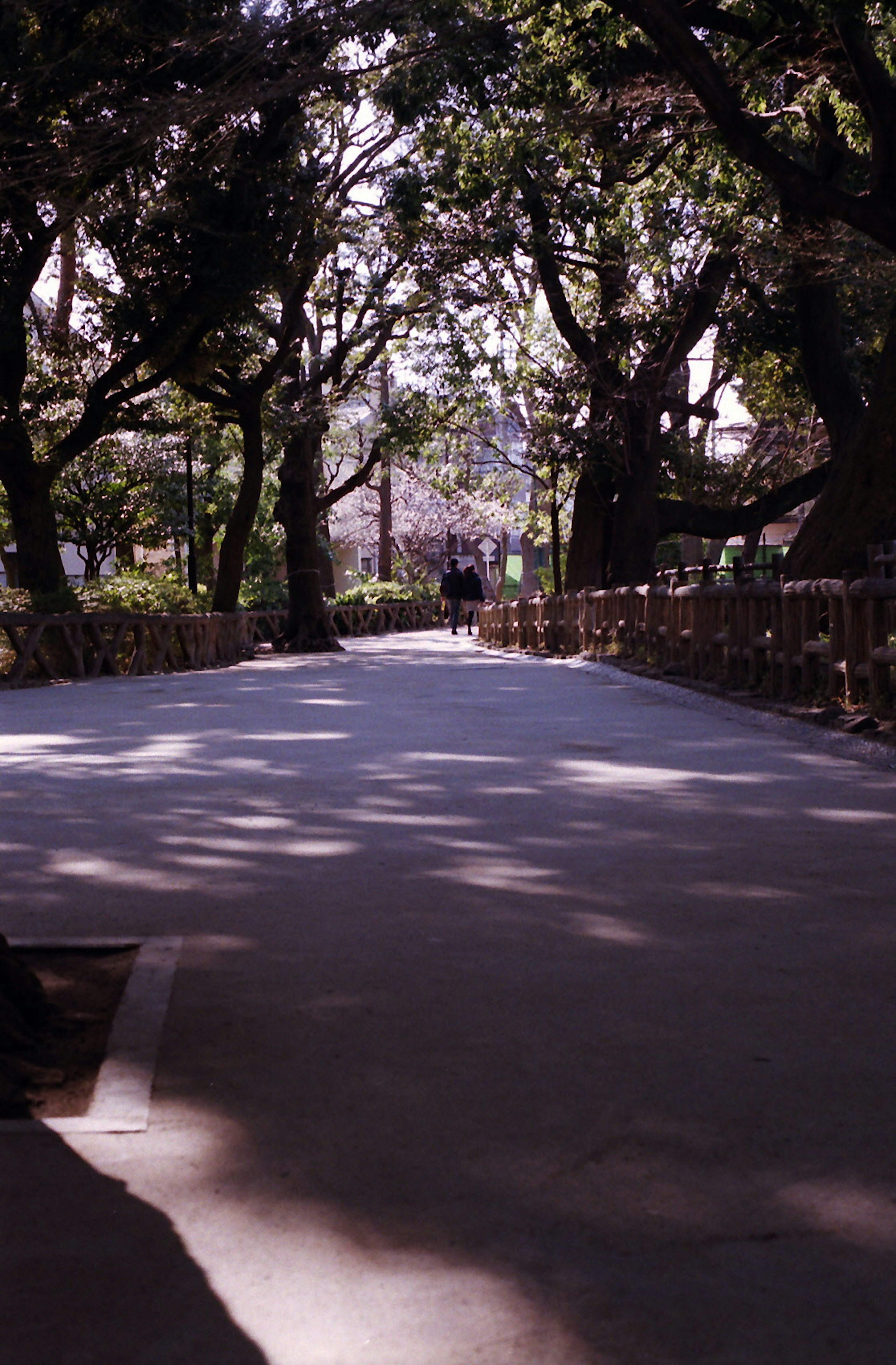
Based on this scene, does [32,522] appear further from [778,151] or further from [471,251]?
[778,151]

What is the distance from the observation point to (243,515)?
1176 inches

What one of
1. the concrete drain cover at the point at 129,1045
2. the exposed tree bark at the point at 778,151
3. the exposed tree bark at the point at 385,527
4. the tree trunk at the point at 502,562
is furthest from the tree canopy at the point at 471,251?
the tree trunk at the point at 502,562

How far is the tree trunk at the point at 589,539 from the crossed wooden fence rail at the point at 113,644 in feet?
21.6

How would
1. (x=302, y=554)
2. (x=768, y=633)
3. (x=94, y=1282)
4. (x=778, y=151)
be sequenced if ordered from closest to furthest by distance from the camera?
(x=94, y=1282) < (x=778, y=151) < (x=768, y=633) < (x=302, y=554)

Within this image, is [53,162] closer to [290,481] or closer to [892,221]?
[892,221]

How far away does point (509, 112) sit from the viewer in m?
16.5

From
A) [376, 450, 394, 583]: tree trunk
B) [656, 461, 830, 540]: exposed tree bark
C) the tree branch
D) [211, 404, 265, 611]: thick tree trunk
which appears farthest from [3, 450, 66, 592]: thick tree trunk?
[376, 450, 394, 583]: tree trunk

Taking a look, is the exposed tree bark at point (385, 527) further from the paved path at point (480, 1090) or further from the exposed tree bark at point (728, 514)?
the paved path at point (480, 1090)

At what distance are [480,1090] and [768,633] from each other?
1091cm

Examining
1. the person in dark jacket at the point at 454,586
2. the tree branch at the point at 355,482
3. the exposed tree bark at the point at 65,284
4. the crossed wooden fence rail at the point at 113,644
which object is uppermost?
the exposed tree bark at the point at 65,284

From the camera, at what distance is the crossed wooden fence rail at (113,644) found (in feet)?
64.8

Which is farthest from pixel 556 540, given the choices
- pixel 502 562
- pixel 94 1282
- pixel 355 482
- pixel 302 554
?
pixel 502 562

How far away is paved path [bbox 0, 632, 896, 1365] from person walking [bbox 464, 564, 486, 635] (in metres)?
37.0

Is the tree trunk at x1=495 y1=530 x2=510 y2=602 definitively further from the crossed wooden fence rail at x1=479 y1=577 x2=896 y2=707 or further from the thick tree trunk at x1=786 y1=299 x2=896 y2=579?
the thick tree trunk at x1=786 y1=299 x2=896 y2=579
